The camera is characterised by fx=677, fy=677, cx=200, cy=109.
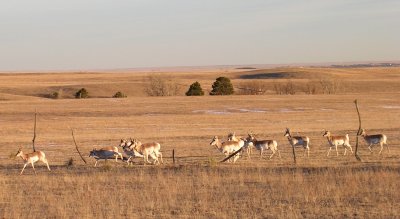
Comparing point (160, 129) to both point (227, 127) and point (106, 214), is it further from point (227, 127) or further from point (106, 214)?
point (106, 214)

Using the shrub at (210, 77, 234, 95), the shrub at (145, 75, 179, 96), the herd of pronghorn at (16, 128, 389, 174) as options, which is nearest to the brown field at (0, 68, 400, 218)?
the herd of pronghorn at (16, 128, 389, 174)

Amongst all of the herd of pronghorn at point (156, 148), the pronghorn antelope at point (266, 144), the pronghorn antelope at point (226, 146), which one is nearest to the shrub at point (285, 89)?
the herd of pronghorn at point (156, 148)

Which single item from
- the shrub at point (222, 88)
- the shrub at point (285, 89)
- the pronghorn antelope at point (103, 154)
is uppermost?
the pronghorn antelope at point (103, 154)

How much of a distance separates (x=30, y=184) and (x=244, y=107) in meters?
53.1

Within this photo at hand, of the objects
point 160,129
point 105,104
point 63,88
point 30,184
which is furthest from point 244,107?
point 63,88

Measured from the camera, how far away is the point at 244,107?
75812 mm

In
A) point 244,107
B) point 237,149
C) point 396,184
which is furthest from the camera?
point 244,107

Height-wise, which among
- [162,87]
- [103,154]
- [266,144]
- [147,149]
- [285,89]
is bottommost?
[285,89]

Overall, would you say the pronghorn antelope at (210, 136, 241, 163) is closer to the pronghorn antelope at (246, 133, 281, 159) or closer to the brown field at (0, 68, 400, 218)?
the brown field at (0, 68, 400, 218)

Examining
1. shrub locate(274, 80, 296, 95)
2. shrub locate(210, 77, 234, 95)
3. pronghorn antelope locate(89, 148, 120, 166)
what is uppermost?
pronghorn antelope locate(89, 148, 120, 166)

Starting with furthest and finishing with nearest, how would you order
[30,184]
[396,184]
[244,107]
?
1. [244,107]
2. [30,184]
3. [396,184]

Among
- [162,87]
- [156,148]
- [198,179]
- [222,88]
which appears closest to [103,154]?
[156,148]

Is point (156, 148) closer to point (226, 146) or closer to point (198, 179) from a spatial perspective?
point (226, 146)

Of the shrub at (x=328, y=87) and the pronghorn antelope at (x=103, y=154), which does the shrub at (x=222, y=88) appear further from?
the pronghorn antelope at (x=103, y=154)
